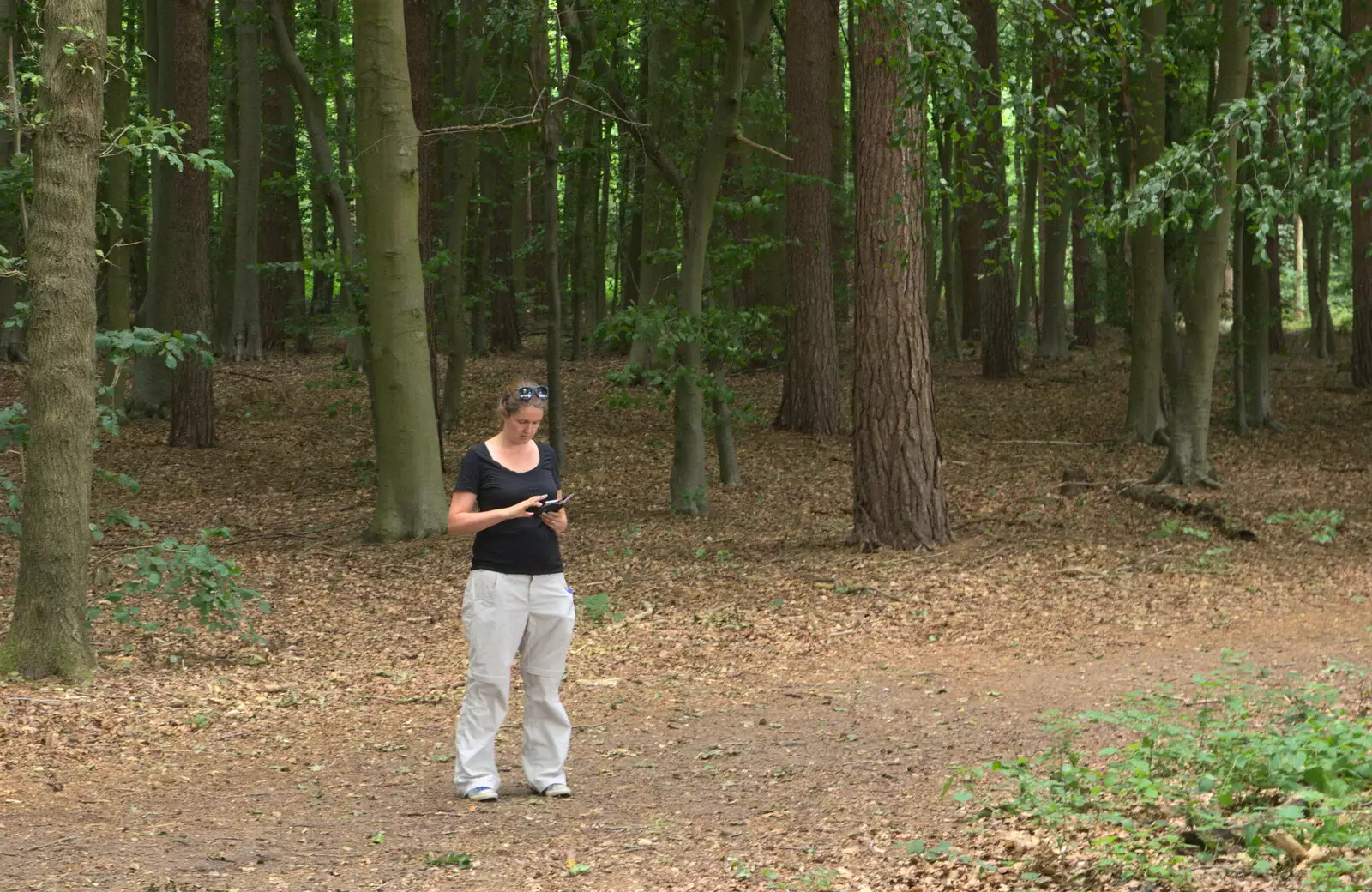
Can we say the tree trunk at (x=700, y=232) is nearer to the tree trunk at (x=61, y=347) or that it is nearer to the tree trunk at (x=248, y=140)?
the tree trunk at (x=61, y=347)

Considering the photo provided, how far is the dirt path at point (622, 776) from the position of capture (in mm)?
4926

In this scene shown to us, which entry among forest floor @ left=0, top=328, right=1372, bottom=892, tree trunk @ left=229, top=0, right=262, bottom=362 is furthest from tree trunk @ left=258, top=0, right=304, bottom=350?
forest floor @ left=0, top=328, right=1372, bottom=892

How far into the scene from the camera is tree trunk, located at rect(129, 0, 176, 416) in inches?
685

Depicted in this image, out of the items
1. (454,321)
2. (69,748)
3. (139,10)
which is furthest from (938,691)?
(139,10)

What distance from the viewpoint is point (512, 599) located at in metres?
5.69

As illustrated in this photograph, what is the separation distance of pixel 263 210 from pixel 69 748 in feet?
67.2

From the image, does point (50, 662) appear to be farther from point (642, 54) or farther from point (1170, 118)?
point (1170, 118)

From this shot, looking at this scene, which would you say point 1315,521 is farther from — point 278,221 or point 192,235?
point 278,221

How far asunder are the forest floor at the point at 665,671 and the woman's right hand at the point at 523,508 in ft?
4.16

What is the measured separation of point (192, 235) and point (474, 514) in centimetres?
1288

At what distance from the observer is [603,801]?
584 cm

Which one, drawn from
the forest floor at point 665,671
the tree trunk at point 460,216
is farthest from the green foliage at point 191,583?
the tree trunk at point 460,216

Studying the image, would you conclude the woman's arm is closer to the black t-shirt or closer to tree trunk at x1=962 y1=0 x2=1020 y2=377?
the black t-shirt

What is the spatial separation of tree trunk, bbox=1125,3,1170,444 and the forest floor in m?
1.09
